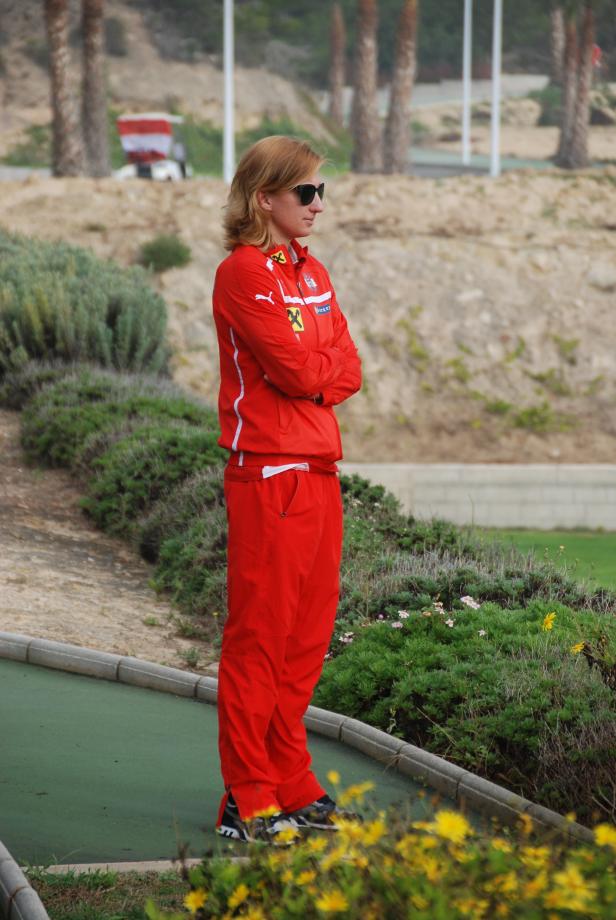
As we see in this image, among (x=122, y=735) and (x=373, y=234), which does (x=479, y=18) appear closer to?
(x=373, y=234)

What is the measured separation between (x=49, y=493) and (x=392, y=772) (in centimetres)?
646

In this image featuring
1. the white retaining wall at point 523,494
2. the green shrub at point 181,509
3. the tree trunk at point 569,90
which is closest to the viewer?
the green shrub at point 181,509

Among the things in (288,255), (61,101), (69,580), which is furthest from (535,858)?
(61,101)

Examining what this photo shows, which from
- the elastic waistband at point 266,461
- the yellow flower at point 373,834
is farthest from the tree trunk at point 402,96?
the yellow flower at point 373,834

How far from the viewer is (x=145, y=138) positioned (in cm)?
4541

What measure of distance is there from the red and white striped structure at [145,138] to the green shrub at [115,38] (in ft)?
A: 39.9

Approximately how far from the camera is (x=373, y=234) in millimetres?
29516

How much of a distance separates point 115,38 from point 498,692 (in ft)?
182

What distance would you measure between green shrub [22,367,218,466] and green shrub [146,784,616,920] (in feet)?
28.2

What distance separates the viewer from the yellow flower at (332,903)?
267cm

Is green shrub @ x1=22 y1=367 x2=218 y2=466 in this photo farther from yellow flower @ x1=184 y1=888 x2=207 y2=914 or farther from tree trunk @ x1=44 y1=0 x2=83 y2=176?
tree trunk @ x1=44 y1=0 x2=83 y2=176

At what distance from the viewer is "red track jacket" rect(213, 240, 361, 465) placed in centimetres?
429

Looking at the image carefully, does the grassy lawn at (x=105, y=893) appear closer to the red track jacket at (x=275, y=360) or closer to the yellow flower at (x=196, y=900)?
the yellow flower at (x=196, y=900)

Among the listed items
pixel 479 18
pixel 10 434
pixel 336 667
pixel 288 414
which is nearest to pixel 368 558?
pixel 336 667
